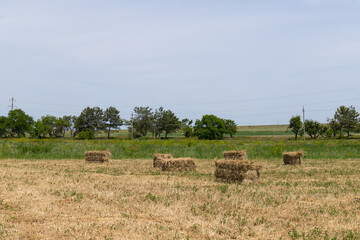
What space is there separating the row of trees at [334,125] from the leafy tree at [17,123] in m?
79.5

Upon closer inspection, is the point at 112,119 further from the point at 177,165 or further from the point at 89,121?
the point at 177,165

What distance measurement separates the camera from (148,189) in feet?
34.3

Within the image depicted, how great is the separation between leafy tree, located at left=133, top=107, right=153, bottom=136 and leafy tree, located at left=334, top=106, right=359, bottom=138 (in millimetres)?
61831

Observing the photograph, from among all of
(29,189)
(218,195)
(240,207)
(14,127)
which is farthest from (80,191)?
(14,127)

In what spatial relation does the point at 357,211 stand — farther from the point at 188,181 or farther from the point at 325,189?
the point at 188,181

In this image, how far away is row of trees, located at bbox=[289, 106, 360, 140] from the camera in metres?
96.2

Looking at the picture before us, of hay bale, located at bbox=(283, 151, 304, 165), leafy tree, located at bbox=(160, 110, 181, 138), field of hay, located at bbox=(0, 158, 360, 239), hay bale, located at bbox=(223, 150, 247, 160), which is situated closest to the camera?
field of hay, located at bbox=(0, 158, 360, 239)

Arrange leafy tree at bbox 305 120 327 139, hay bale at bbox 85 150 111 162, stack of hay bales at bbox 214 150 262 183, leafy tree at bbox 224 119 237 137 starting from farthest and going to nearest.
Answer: leafy tree at bbox 224 119 237 137 → leafy tree at bbox 305 120 327 139 → hay bale at bbox 85 150 111 162 → stack of hay bales at bbox 214 150 262 183

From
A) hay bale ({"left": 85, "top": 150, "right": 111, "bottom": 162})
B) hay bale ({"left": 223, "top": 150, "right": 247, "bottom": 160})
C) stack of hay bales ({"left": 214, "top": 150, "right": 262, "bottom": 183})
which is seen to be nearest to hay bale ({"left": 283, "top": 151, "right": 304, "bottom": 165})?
hay bale ({"left": 223, "top": 150, "right": 247, "bottom": 160})

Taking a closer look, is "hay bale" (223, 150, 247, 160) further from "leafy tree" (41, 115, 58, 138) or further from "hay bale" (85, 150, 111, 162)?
"leafy tree" (41, 115, 58, 138)

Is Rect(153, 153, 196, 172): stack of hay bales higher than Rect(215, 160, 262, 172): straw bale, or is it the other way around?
Rect(215, 160, 262, 172): straw bale

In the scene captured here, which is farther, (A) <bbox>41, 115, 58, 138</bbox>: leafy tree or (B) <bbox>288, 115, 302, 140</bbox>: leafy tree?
(A) <bbox>41, 115, 58, 138</bbox>: leafy tree

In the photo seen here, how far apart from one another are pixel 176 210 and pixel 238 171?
15.4ft

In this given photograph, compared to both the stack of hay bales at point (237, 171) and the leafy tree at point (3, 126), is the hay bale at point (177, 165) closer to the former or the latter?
the stack of hay bales at point (237, 171)
